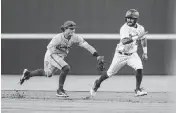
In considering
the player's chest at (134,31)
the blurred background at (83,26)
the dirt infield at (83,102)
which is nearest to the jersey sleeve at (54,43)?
the dirt infield at (83,102)

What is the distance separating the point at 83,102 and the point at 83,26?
394cm

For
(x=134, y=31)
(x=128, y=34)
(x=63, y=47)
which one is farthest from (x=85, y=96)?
(x=134, y=31)

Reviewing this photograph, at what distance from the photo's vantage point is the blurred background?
11641 mm

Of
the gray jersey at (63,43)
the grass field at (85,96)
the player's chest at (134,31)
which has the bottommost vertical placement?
the grass field at (85,96)

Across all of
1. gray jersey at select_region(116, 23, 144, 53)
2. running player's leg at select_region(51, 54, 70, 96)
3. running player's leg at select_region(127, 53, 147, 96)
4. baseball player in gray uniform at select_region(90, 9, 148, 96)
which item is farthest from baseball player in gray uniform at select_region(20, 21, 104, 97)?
running player's leg at select_region(127, 53, 147, 96)

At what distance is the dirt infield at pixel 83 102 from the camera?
7172mm

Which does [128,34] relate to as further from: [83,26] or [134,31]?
[83,26]

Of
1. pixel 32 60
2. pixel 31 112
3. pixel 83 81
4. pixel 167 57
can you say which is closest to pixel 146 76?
pixel 167 57

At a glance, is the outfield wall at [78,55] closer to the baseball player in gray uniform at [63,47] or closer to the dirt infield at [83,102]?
the dirt infield at [83,102]

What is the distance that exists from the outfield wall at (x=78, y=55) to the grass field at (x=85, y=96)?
285mm

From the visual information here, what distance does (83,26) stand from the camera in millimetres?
11695

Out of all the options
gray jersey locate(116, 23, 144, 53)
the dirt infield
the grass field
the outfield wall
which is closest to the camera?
the dirt infield

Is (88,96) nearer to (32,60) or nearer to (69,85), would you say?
(69,85)

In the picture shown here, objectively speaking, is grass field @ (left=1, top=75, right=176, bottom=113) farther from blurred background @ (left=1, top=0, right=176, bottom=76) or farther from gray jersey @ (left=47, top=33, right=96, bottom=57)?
gray jersey @ (left=47, top=33, right=96, bottom=57)
